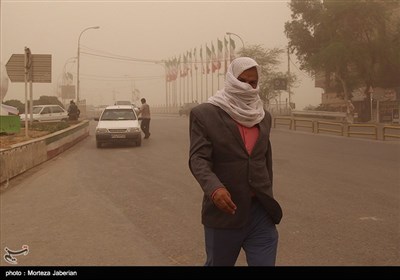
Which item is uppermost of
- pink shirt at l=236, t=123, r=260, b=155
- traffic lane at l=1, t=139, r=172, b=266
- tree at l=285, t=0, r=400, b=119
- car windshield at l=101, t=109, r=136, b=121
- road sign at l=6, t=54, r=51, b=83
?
tree at l=285, t=0, r=400, b=119

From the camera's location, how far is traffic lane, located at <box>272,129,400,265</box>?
486cm

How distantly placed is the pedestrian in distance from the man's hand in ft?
0.19

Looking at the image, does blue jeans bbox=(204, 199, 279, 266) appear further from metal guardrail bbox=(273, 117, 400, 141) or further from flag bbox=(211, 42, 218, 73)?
flag bbox=(211, 42, 218, 73)

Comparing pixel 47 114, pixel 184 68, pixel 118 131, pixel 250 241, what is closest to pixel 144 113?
pixel 118 131

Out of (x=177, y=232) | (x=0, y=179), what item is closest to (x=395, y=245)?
(x=177, y=232)

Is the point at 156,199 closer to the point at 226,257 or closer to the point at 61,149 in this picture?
the point at 226,257

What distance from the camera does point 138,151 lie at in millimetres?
16156

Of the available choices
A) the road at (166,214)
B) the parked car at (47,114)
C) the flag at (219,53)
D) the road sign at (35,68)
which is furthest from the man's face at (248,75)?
the flag at (219,53)

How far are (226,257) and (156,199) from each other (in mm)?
4996

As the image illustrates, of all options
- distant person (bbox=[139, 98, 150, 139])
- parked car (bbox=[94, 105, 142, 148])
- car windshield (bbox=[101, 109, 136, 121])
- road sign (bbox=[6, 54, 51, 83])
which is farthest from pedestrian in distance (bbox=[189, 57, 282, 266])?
distant person (bbox=[139, 98, 150, 139])

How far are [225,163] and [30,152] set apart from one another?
33.1 ft

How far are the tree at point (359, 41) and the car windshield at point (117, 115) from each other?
1938 cm

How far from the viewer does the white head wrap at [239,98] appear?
3.02m

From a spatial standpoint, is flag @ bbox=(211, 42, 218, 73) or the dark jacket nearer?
the dark jacket
